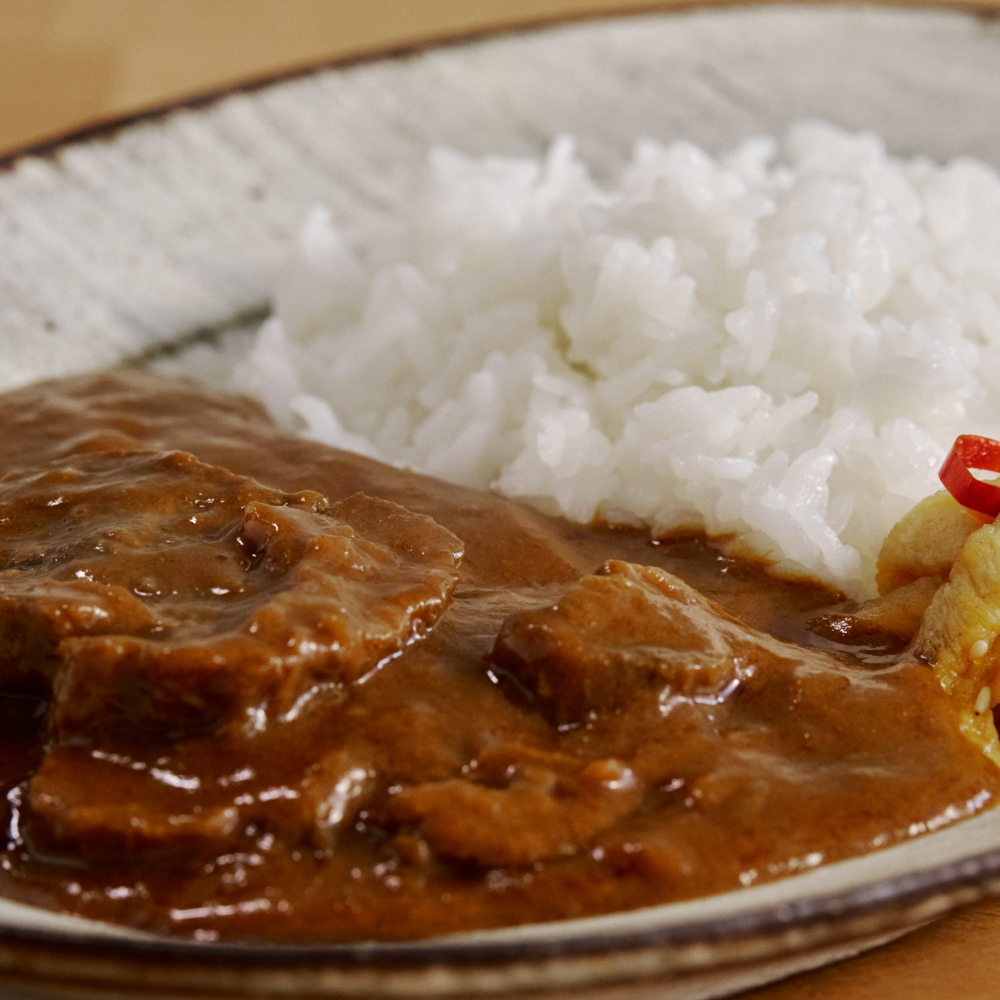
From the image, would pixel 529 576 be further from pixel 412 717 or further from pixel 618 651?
pixel 412 717

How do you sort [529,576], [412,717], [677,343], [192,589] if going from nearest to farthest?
[412,717] → [192,589] → [529,576] → [677,343]

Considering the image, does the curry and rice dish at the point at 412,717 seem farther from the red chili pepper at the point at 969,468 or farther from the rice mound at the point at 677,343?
the rice mound at the point at 677,343

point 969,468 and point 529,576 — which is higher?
point 969,468

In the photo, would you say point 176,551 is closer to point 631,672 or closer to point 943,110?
point 631,672

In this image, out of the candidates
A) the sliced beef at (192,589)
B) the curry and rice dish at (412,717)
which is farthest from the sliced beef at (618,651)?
the sliced beef at (192,589)

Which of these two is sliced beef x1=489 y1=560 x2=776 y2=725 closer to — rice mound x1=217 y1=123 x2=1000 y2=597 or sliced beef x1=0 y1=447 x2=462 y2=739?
sliced beef x1=0 y1=447 x2=462 y2=739

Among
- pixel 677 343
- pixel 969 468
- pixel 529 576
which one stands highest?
pixel 969 468

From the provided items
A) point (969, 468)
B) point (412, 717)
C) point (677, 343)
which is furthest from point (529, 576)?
point (677, 343)
